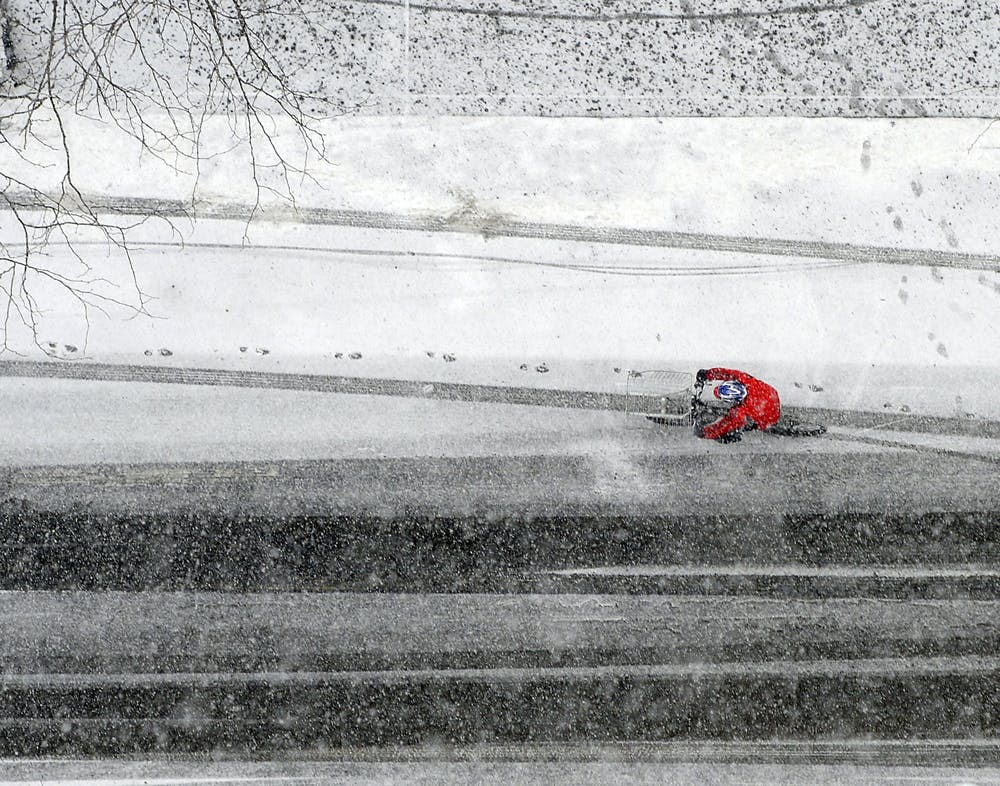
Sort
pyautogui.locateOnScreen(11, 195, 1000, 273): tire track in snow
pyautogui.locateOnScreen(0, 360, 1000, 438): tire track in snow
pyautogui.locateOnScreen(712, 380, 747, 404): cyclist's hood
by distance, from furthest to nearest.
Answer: pyautogui.locateOnScreen(11, 195, 1000, 273): tire track in snow
pyautogui.locateOnScreen(0, 360, 1000, 438): tire track in snow
pyautogui.locateOnScreen(712, 380, 747, 404): cyclist's hood

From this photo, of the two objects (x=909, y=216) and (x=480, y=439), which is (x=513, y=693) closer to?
(x=480, y=439)

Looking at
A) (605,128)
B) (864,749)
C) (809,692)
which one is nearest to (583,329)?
(605,128)

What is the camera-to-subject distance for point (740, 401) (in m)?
5.39

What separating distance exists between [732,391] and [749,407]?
0.22m

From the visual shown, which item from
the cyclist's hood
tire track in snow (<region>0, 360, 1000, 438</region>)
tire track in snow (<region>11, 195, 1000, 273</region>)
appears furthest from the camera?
tire track in snow (<region>11, 195, 1000, 273</region>)

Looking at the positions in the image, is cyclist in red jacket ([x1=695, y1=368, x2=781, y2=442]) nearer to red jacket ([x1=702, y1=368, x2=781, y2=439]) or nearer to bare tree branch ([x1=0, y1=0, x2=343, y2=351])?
red jacket ([x1=702, y1=368, x2=781, y2=439])

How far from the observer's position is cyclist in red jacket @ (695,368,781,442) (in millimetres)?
5367

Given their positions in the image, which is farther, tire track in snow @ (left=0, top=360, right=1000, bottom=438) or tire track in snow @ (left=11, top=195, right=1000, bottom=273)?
tire track in snow @ (left=11, top=195, right=1000, bottom=273)

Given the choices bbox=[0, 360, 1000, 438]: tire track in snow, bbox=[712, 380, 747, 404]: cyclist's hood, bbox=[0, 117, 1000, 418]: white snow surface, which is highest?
bbox=[0, 117, 1000, 418]: white snow surface

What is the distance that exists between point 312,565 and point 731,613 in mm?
3371

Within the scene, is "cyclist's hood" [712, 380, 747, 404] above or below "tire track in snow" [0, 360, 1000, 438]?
above

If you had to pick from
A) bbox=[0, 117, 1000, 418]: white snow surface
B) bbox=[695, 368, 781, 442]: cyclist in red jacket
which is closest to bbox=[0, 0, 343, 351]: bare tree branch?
bbox=[0, 117, 1000, 418]: white snow surface

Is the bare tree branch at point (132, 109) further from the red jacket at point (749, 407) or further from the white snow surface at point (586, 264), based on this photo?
the red jacket at point (749, 407)

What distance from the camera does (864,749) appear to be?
17.9 feet
